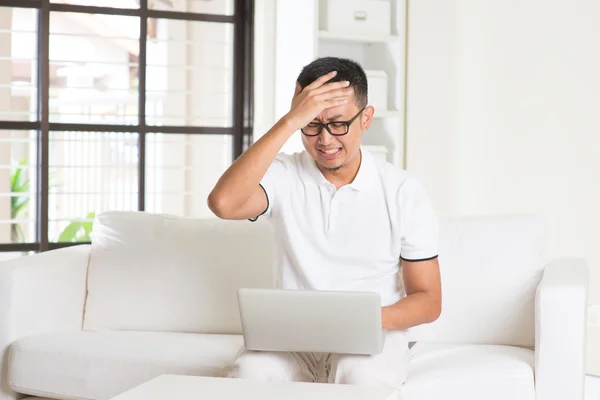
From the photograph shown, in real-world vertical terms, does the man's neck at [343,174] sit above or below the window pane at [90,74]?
below

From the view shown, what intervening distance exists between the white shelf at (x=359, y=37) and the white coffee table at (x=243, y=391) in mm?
2468

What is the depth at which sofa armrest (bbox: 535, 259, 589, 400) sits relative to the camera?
2305 millimetres

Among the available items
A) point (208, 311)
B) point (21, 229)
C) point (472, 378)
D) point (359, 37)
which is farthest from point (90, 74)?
point (472, 378)

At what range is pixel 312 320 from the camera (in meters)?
2.00

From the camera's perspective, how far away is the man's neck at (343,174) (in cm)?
241

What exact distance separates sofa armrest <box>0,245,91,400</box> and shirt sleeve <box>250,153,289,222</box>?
86 cm

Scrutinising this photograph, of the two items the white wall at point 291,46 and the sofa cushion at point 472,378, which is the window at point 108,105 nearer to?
the white wall at point 291,46

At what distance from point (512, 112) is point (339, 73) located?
1.86 meters

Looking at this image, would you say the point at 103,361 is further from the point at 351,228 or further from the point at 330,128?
the point at 330,128

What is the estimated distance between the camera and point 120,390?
8.48 feet

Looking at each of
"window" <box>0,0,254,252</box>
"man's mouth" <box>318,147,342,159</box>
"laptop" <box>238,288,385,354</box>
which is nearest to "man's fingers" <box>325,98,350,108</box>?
"man's mouth" <box>318,147,342,159</box>

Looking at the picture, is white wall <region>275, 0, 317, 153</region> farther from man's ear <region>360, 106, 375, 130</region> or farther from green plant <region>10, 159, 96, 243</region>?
man's ear <region>360, 106, 375, 130</region>

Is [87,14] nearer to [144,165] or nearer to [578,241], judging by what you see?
[144,165]

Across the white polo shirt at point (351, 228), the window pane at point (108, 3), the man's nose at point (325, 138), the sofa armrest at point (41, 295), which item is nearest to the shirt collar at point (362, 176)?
the white polo shirt at point (351, 228)
